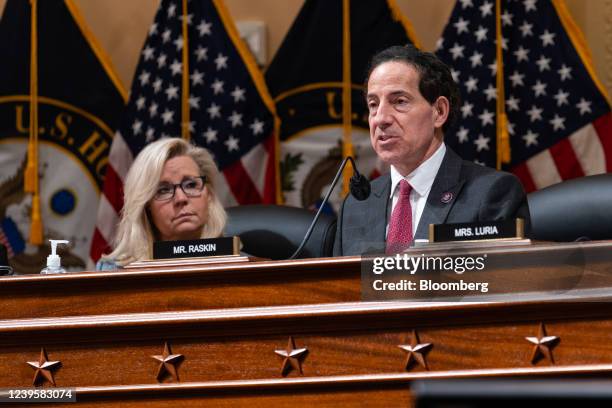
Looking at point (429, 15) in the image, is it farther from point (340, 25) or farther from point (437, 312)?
point (437, 312)

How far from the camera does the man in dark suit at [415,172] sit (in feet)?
9.98

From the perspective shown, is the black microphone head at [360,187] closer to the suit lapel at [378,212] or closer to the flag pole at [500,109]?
the suit lapel at [378,212]

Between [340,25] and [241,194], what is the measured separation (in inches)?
40.0

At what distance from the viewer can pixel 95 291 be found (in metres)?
2.58

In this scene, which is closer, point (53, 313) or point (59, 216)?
point (53, 313)

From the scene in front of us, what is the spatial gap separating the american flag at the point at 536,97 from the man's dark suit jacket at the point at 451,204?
206cm

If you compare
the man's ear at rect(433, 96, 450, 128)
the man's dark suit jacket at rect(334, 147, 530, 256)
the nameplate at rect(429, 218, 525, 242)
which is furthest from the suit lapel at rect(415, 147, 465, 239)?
the nameplate at rect(429, 218, 525, 242)

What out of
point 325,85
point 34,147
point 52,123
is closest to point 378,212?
point 325,85

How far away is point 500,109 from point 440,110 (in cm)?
203

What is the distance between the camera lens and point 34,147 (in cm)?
577

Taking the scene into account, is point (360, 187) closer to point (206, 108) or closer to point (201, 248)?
point (201, 248)

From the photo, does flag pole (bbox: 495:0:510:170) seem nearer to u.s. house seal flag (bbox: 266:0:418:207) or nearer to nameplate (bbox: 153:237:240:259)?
u.s. house seal flag (bbox: 266:0:418:207)

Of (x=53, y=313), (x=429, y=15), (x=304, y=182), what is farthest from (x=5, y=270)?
(x=429, y=15)

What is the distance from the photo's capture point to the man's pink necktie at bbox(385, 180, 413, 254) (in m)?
3.00
